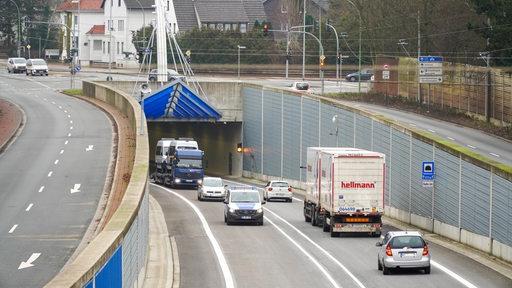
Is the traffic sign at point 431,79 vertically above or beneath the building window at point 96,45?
beneath

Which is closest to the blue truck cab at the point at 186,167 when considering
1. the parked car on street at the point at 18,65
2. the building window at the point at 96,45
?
the parked car on street at the point at 18,65

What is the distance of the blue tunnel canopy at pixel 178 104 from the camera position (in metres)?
80.8

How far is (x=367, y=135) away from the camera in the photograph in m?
58.5

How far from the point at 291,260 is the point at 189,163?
34926 millimetres

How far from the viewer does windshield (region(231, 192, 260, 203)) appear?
151 feet

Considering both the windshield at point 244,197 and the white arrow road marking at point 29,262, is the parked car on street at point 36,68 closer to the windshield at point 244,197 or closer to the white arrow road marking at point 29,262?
the windshield at point 244,197

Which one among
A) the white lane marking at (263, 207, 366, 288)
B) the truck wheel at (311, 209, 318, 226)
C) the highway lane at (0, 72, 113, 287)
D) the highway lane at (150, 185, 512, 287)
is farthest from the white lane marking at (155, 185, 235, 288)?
the highway lane at (0, 72, 113, 287)

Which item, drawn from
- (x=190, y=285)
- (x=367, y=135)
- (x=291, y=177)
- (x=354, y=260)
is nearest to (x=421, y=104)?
(x=291, y=177)

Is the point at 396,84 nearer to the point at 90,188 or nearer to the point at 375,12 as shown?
the point at 375,12

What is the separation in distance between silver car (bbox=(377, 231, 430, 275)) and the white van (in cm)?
4013

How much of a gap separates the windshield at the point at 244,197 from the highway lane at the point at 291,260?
1.13 m

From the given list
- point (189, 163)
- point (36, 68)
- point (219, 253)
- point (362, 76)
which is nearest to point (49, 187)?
point (219, 253)

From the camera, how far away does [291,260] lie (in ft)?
113

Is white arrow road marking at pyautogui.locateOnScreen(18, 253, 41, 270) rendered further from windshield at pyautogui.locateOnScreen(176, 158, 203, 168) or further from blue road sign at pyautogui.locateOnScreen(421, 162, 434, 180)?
windshield at pyautogui.locateOnScreen(176, 158, 203, 168)
